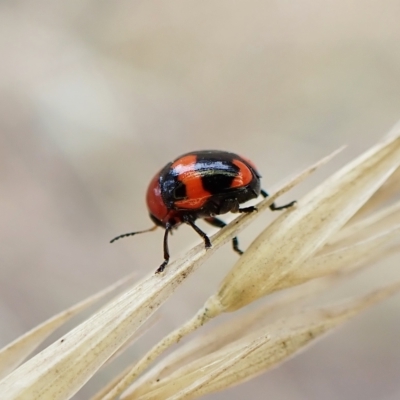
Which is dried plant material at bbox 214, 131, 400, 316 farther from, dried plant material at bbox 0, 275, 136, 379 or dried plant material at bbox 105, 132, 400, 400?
dried plant material at bbox 0, 275, 136, 379

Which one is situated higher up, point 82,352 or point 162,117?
point 82,352

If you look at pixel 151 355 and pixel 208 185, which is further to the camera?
pixel 208 185

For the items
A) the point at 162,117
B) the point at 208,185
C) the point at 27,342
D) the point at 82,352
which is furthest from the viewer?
the point at 162,117

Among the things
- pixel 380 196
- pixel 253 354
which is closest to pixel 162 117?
pixel 380 196

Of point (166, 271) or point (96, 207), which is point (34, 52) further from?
point (166, 271)

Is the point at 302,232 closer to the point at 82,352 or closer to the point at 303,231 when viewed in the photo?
the point at 303,231

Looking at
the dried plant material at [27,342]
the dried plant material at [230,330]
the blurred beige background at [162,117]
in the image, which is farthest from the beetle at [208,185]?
the blurred beige background at [162,117]

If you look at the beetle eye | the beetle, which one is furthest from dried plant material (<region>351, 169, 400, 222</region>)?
the beetle eye
